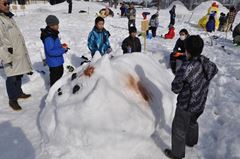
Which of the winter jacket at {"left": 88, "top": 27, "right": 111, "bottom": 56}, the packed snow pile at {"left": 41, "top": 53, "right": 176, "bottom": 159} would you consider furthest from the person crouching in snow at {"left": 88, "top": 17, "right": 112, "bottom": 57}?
the packed snow pile at {"left": 41, "top": 53, "right": 176, "bottom": 159}

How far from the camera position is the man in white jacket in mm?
4672

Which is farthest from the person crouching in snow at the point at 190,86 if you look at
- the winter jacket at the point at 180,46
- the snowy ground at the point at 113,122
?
the winter jacket at the point at 180,46

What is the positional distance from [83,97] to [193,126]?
1659 mm

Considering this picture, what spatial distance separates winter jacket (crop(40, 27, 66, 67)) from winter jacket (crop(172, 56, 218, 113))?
2.74 m

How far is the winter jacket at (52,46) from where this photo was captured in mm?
5035

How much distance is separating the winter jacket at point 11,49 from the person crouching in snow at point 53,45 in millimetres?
450

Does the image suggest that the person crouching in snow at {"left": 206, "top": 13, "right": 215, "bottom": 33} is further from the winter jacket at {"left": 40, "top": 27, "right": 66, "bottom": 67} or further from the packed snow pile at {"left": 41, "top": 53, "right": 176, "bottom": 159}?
the packed snow pile at {"left": 41, "top": 53, "right": 176, "bottom": 159}

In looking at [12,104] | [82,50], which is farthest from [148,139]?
[82,50]

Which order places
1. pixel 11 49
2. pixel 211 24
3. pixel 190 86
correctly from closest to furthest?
pixel 190 86 → pixel 11 49 → pixel 211 24

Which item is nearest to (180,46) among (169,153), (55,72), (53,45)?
(55,72)

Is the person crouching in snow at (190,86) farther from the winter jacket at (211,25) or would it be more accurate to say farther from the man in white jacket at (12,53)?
the winter jacket at (211,25)

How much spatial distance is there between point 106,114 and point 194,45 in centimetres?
145

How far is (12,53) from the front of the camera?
4.89 m

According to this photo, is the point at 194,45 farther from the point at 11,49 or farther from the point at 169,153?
the point at 11,49
